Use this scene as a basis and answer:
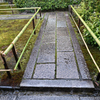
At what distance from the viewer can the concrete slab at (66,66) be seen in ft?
7.61

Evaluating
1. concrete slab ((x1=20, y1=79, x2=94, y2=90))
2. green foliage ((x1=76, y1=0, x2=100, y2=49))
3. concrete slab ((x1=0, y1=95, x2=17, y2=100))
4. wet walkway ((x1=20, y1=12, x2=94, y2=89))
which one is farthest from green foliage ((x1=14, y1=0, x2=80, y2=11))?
concrete slab ((x1=0, y1=95, x2=17, y2=100))

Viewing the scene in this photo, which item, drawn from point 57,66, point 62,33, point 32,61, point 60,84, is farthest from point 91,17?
point 60,84

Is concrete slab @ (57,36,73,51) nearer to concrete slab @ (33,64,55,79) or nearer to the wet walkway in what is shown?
the wet walkway

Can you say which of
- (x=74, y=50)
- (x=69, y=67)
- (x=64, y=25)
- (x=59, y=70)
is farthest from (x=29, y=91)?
(x=64, y=25)

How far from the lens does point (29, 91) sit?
2.17 m

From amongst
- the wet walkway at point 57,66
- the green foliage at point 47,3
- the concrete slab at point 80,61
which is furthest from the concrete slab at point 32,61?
the green foliage at point 47,3

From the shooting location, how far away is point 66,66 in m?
2.56

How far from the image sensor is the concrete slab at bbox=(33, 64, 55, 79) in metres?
2.33

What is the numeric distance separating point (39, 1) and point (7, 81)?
6158 mm

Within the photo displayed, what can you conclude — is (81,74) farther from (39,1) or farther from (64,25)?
(39,1)

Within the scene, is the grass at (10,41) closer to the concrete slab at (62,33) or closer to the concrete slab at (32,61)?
the concrete slab at (32,61)

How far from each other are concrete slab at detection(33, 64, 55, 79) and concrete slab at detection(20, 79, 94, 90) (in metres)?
0.13

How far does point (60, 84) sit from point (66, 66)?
542mm

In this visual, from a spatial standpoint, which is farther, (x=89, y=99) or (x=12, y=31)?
(x=12, y=31)
